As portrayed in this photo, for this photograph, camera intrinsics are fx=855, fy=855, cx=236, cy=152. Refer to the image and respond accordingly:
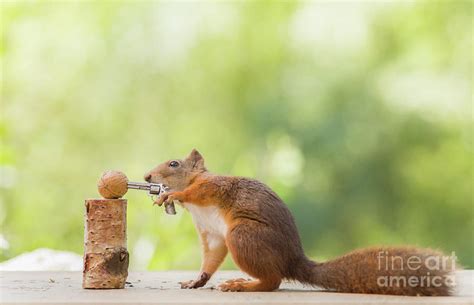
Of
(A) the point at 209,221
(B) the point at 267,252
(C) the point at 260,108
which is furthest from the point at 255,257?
(C) the point at 260,108

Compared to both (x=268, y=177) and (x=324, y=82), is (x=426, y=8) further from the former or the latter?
(x=268, y=177)

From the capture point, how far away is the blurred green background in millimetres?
4695

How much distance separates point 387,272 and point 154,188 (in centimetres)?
64

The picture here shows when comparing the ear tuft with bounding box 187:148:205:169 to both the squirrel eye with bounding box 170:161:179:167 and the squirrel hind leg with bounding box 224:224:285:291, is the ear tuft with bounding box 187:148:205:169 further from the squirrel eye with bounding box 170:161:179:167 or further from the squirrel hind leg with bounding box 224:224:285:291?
the squirrel hind leg with bounding box 224:224:285:291

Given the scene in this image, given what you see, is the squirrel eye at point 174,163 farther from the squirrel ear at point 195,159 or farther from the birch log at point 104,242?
the birch log at point 104,242

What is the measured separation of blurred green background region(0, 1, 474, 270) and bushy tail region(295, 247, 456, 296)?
2388 mm

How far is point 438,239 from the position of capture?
183 inches

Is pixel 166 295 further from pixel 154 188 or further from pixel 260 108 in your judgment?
pixel 260 108

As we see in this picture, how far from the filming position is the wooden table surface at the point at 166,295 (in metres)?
1.86

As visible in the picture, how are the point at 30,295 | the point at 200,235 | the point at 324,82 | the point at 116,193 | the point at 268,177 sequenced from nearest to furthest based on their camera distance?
1. the point at 30,295
2. the point at 116,193
3. the point at 200,235
4. the point at 268,177
5. the point at 324,82

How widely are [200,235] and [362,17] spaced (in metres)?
2.94

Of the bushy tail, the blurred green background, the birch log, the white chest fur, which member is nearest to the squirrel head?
the white chest fur

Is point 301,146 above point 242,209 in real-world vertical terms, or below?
above

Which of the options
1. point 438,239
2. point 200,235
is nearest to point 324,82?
point 438,239
